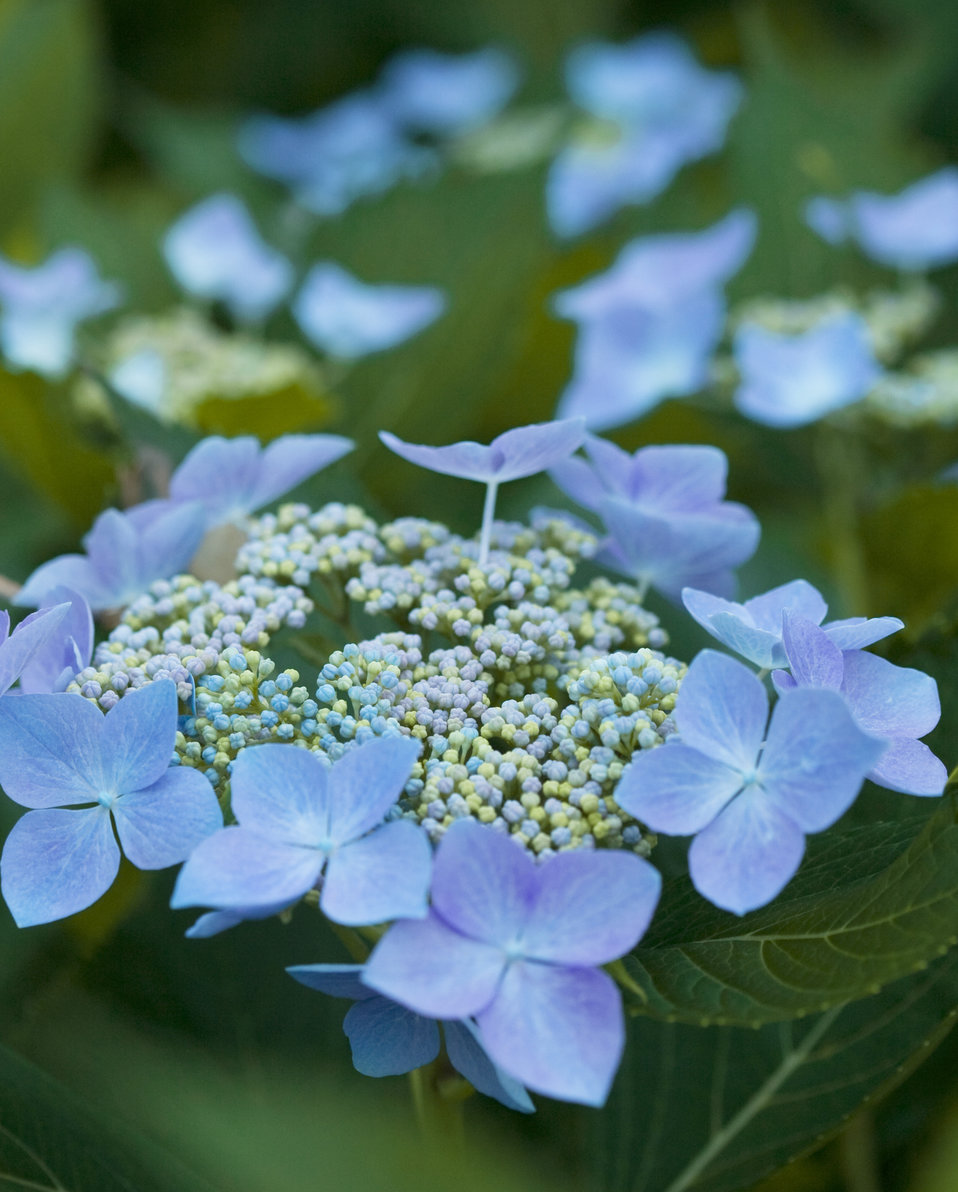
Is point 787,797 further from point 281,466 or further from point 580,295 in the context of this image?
point 580,295

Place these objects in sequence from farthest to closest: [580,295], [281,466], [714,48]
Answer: [714,48] < [580,295] < [281,466]

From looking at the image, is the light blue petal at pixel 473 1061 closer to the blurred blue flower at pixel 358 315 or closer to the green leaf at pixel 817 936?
the green leaf at pixel 817 936

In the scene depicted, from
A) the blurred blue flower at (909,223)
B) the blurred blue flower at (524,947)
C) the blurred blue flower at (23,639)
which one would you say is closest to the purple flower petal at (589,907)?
the blurred blue flower at (524,947)

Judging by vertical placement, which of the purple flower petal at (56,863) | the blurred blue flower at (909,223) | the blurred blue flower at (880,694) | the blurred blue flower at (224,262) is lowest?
the blurred blue flower at (224,262)

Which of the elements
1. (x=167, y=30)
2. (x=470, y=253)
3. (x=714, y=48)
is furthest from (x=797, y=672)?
(x=167, y=30)

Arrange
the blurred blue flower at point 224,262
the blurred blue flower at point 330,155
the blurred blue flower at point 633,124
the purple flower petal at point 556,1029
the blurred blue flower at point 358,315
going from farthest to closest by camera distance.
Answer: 1. the blurred blue flower at point 330,155
2. the blurred blue flower at point 633,124
3. the blurred blue flower at point 224,262
4. the blurred blue flower at point 358,315
5. the purple flower petal at point 556,1029

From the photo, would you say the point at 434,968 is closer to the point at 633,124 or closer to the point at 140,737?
the point at 140,737

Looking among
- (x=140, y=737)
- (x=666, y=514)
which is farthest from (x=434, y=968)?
(x=666, y=514)

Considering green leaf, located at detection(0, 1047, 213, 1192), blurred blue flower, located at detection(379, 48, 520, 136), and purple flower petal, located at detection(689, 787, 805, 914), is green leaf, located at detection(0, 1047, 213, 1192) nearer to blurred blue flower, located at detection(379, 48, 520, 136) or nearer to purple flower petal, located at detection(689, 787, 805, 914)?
purple flower petal, located at detection(689, 787, 805, 914)
